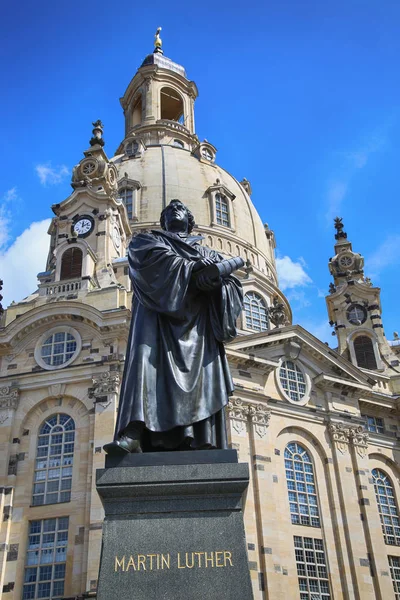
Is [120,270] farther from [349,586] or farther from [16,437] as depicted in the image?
[349,586]

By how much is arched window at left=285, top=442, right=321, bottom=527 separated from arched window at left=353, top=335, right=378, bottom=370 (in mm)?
11320

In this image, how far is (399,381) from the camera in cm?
4128

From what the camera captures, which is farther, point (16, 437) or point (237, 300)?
point (16, 437)

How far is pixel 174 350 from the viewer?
24.8 ft

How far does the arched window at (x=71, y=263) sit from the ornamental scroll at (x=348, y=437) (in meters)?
16.2

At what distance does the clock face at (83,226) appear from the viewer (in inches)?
1544

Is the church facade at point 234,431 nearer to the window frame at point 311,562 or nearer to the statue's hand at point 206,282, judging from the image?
the window frame at point 311,562

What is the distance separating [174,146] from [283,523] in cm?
3675

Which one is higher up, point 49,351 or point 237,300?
point 49,351

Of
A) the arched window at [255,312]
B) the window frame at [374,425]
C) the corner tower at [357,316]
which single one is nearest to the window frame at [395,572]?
the window frame at [374,425]

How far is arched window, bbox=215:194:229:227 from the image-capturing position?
5153 cm

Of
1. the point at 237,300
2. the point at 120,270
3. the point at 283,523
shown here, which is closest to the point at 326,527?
the point at 283,523

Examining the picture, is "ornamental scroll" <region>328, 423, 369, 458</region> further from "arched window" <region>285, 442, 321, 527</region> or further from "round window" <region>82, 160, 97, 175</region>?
"round window" <region>82, 160, 97, 175</region>

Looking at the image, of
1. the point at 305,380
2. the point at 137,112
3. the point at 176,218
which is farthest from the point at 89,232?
the point at 137,112
